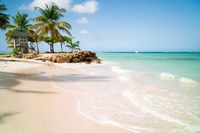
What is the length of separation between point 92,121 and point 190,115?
2.62 m

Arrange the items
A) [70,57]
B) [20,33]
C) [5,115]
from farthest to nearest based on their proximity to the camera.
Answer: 1. [20,33]
2. [70,57]
3. [5,115]

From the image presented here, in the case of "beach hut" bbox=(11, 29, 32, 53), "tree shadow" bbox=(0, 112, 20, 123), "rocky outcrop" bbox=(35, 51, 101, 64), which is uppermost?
"beach hut" bbox=(11, 29, 32, 53)

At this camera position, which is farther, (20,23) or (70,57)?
(20,23)

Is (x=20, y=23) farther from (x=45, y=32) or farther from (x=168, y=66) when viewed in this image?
(x=168, y=66)

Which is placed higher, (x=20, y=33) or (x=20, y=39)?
(x=20, y=33)

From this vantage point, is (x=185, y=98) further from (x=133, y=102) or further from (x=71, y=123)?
(x=71, y=123)

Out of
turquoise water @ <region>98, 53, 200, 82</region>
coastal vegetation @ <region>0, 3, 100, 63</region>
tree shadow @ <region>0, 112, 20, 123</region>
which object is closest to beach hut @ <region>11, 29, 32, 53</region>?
coastal vegetation @ <region>0, 3, 100, 63</region>

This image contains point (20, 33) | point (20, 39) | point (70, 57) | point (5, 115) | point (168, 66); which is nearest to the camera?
point (5, 115)

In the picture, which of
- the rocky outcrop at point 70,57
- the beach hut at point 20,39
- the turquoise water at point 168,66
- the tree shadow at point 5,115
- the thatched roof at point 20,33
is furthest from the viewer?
the beach hut at point 20,39

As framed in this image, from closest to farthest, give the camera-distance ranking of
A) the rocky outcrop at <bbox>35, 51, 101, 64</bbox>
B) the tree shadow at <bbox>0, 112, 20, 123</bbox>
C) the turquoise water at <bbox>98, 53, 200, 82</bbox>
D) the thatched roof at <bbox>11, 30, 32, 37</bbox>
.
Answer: the tree shadow at <bbox>0, 112, 20, 123</bbox> → the turquoise water at <bbox>98, 53, 200, 82</bbox> → the rocky outcrop at <bbox>35, 51, 101, 64</bbox> → the thatched roof at <bbox>11, 30, 32, 37</bbox>

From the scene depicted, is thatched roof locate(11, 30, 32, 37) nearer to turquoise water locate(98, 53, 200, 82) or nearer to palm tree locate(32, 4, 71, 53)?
palm tree locate(32, 4, 71, 53)

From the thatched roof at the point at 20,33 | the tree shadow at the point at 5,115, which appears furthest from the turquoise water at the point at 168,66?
the thatched roof at the point at 20,33

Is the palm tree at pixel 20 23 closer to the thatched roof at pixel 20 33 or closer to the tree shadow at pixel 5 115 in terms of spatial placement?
the thatched roof at pixel 20 33

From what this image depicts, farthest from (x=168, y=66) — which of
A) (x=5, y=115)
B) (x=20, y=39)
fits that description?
(x=20, y=39)
